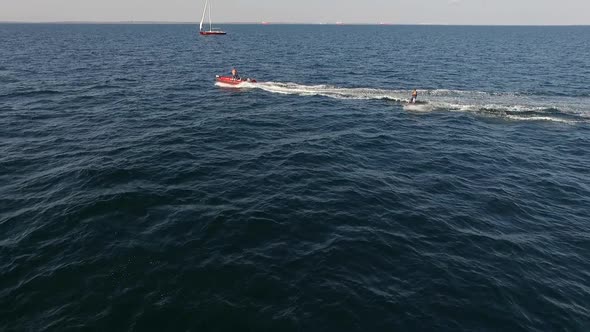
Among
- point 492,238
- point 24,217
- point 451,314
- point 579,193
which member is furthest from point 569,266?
point 24,217

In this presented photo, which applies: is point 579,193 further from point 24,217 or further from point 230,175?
point 24,217

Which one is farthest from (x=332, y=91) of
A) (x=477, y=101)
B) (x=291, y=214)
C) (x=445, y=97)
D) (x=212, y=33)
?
(x=212, y=33)

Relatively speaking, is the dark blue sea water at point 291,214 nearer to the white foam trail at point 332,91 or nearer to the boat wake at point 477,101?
the boat wake at point 477,101

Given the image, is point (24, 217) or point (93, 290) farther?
point (24, 217)

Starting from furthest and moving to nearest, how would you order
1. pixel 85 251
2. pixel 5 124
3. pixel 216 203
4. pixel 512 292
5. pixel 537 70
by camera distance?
pixel 537 70
pixel 5 124
pixel 216 203
pixel 85 251
pixel 512 292

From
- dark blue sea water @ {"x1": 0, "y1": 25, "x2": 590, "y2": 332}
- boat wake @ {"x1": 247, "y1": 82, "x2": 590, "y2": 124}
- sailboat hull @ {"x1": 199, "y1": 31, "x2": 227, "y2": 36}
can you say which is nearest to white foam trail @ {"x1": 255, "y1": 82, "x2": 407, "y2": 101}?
boat wake @ {"x1": 247, "y1": 82, "x2": 590, "y2": 124}

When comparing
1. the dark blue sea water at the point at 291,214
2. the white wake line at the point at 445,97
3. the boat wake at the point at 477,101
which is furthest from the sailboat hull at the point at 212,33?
the dark blue sea water at the point at 291,214
